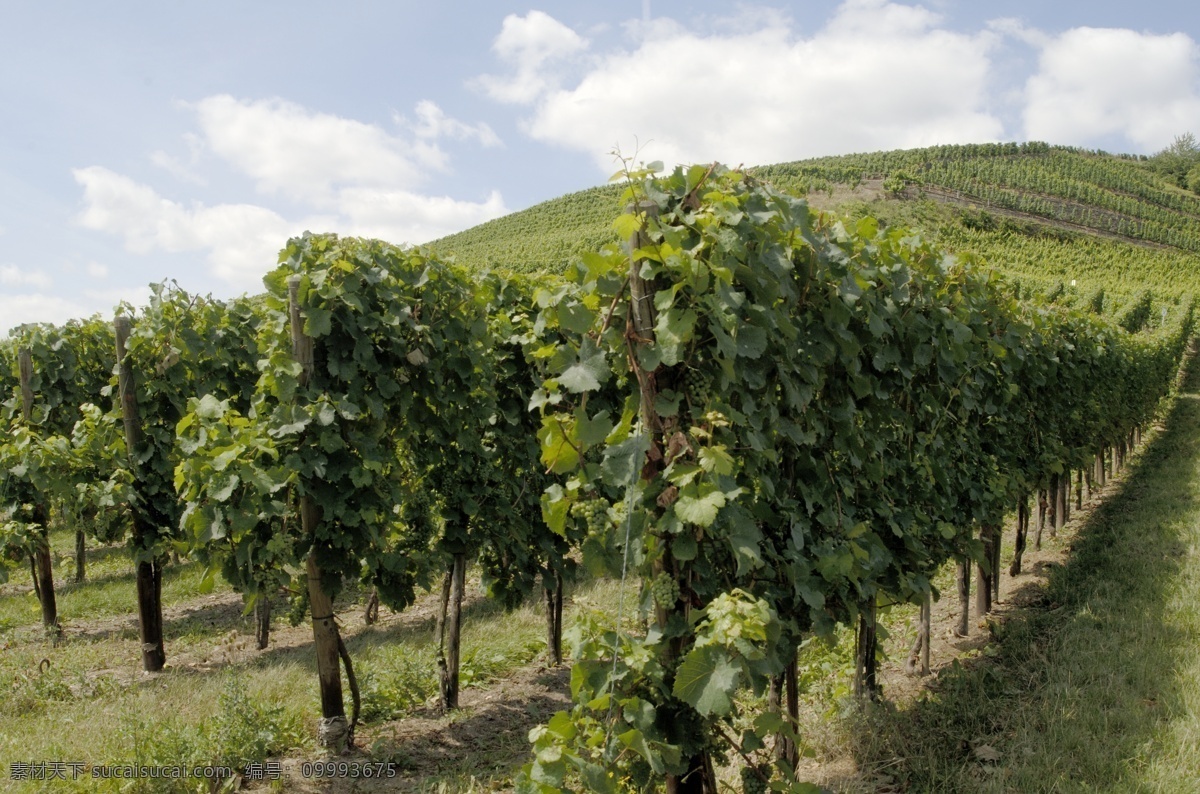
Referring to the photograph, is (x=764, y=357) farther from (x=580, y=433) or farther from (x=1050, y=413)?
(x=1050, y=413)

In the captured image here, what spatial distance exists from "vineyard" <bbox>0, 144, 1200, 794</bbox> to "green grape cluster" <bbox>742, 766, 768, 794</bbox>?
0.02 m

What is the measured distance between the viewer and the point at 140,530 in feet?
23.4

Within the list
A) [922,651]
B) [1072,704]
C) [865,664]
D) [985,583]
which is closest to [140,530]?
[865,664]

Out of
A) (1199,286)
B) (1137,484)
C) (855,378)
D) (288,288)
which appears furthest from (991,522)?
(1199,286)

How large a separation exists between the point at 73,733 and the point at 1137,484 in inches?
647

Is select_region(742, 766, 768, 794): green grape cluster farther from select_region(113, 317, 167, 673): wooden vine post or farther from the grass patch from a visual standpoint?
select_region(113, 317, 167, 673): wooden vine post

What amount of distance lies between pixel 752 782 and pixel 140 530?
6.23m

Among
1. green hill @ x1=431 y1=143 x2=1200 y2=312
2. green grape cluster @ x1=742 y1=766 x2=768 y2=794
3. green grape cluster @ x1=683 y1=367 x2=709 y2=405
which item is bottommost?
green grape cluster @ x1=742 y1=766 x2=768 y2=794

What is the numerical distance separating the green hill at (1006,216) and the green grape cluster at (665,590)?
3936cm

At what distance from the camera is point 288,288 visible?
478cm

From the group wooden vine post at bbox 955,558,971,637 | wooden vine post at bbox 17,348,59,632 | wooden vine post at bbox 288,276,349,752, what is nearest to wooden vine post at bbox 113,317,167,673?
wooden vine post at bbox 17,348,59,632

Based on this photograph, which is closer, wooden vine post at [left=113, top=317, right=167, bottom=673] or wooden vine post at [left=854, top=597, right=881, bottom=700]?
wooden vine post at [left=854, top=597, right=881, bottom=700]

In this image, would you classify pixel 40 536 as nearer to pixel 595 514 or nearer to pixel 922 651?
pixel 595 514

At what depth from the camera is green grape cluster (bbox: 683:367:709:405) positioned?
9.01 ft
